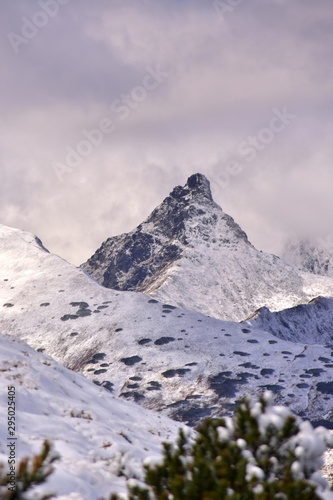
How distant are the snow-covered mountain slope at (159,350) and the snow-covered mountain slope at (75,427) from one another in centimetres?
5629

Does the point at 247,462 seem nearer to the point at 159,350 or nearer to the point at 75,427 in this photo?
the point at 75,427

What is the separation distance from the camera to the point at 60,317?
123 meters

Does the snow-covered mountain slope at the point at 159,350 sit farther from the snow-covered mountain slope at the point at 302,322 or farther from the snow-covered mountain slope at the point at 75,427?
the snow-covered mountain slope at the point at 75,427

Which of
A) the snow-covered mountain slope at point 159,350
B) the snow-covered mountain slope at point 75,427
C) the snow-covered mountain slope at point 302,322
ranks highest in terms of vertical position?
the snow-covered mountain slope at point 302,322

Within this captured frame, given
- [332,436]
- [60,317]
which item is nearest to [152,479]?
[332,436]

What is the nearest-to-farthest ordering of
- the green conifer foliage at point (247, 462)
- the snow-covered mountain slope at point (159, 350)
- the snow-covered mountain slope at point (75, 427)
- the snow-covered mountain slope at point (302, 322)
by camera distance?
the green conifer foliage at point (247, 462) < the snow-covered mountain slope at point (75, 427) < the snow-covered mountain slope at point (159, 350) < the snow-covered mountain slope at point (302, 322)

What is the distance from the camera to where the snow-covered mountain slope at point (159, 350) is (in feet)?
297

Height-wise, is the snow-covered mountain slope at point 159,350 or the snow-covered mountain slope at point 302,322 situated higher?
the snow-covered mountain slope at point 302,322

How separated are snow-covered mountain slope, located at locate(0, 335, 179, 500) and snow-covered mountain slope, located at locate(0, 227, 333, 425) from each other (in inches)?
2216

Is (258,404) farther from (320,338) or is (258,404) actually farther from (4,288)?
(320,338)

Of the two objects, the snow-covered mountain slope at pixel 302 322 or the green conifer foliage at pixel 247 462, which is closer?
the green conifer foliage at pixel 247 462

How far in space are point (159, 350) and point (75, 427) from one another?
83445 mm

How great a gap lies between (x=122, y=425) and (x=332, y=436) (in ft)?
56.9

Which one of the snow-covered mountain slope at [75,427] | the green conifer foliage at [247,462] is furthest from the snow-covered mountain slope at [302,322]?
the green conifer foliage at [247,462]
